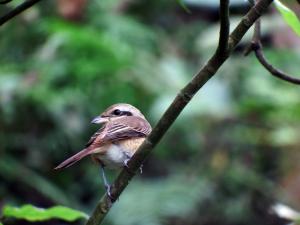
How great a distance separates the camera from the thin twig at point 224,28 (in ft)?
5.32

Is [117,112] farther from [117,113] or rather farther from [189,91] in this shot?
[189,91]

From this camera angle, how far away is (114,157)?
8.38 feet

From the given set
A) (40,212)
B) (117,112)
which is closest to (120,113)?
(117,112)

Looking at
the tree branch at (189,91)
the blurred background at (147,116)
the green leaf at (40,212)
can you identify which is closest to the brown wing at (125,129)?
the green leaf at (40,212)

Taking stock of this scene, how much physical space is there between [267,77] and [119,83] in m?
1.37

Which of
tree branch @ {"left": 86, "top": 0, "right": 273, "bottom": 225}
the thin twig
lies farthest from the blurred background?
the thin twig

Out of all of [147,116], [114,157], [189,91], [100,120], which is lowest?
[147,116]

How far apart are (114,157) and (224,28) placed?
1.01 meters

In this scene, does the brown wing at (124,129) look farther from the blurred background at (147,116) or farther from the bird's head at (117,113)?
the blurred background at (147,116)

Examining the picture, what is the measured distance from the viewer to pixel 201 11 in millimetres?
7695

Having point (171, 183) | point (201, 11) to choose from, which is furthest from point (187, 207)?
point (201, 11)

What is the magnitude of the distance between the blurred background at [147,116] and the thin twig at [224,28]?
3.24 m

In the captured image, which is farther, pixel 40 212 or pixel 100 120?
pixel 100 120

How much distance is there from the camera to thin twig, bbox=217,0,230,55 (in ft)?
5.32
